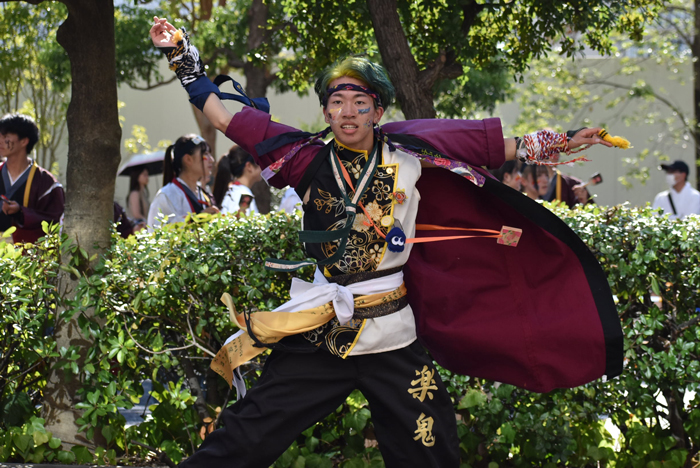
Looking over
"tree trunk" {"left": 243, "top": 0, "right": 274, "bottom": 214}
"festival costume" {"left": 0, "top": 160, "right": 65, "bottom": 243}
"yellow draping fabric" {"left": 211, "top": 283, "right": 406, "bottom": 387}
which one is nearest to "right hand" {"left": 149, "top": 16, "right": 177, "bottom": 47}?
"yellow draping fabric" {"left": 211, "top": 283, "right": 406, "bottom": 387}

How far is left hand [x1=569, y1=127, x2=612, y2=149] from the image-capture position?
8.71ft

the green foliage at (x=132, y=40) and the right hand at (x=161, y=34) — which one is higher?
the green foliage at (x=132, y=40)

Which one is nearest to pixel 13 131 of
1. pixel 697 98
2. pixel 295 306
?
pixel 295 306

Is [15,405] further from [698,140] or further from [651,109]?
[651,109]

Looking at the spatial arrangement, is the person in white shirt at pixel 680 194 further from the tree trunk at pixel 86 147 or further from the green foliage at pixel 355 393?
the tree trunk at pixel 86 147

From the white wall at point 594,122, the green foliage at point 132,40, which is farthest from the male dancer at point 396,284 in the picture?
the white wall at point 594,122

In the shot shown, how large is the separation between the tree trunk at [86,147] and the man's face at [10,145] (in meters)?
1.55

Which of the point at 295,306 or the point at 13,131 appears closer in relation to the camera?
the point at 295,306

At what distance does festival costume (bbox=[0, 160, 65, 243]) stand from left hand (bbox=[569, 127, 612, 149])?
3726 mm

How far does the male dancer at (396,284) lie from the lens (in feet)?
8.70

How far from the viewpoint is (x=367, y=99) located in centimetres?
270

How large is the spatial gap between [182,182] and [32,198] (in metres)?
1.03

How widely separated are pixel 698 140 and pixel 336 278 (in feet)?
49.7

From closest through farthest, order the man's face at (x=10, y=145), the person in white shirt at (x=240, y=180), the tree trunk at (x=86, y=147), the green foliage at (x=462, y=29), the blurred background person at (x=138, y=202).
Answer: the tree trunk at (x=86, y=147) < the green foliage at (x=462, y=29) < the man's face at (x=10, y=145) < the person in white shirt at (x=240, y=180) < the blurred background person at (x=138, y=202)
